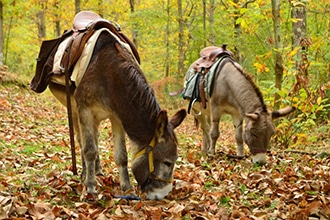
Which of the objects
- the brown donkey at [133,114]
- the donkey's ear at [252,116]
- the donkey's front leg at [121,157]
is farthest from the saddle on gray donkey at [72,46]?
the donkey's ear at [252,116]

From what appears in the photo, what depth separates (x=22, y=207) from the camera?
11.7 ft

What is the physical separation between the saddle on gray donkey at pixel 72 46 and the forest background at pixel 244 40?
2596 mm

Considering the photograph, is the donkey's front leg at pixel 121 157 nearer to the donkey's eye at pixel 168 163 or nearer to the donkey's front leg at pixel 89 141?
the donkey's front leg at pixel 89 141

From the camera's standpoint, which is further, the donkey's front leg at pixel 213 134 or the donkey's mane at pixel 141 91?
the donkey's front leg at pixel 213 134

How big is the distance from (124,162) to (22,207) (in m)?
1.50

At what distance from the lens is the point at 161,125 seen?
13.7 ft

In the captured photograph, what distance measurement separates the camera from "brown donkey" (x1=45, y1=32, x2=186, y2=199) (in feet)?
13.9

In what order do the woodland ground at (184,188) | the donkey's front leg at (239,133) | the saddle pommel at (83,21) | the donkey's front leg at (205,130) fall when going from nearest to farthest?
the woodland ground at (184,188) < the saddle pommel at (83,21) < the donkey's front leg at (239,133) < the donkey's front leg at (205,130)

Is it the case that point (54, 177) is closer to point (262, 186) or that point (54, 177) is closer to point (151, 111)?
point (151, 111)

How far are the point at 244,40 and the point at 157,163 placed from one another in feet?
36.6

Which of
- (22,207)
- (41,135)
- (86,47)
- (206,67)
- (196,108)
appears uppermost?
(86,47)

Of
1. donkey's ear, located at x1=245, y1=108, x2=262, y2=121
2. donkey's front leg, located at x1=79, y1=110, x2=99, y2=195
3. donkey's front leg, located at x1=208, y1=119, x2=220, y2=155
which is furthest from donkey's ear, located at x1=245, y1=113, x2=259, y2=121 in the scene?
donkey's front leg, located at x1=79, y1=110, x2=99, y2=195

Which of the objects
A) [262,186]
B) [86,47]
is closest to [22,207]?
[86,47]

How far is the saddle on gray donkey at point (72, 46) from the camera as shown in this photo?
186 inches
